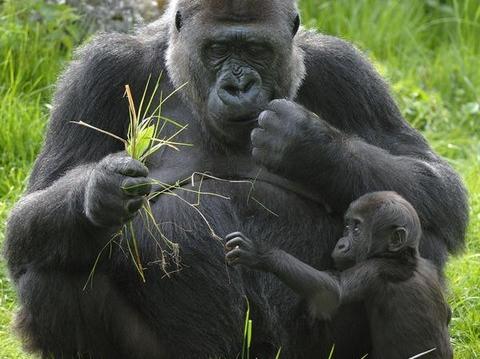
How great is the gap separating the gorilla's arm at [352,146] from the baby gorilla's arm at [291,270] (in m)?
0.49

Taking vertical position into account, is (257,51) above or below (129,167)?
above

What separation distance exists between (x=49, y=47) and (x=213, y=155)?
283 cm

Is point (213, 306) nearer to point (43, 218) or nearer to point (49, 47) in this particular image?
point (43, 218)

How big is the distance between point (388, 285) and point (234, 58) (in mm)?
1209

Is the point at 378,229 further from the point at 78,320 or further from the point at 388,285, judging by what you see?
the point at 78,320

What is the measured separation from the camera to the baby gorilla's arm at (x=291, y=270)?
5176 mm

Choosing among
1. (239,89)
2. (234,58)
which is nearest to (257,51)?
(234,58)

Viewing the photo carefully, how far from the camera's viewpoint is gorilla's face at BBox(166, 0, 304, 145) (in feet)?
18.1

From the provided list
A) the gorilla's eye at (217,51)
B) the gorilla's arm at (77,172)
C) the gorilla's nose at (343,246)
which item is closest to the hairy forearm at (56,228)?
the gorilla's arm at (77,172)

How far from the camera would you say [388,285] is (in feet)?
17.7

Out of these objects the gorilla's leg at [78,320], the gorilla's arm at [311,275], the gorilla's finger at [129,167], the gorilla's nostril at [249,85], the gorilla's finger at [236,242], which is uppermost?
the gorilla's nostril at [249,85]

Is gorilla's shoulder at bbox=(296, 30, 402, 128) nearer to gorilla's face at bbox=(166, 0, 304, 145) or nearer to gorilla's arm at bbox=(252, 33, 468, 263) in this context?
gorilla's arm at bbox=(252, 33, 468, 263)

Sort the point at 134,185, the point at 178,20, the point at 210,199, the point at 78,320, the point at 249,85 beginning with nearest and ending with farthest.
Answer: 1. the point at 134,185
2. the point at 249,85
3. the point at 78,320
4. the point at 210,199
5. the point at 178,20

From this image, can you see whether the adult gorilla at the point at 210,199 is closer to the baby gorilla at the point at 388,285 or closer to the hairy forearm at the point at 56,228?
the hairy forearm at the point at 56,228
